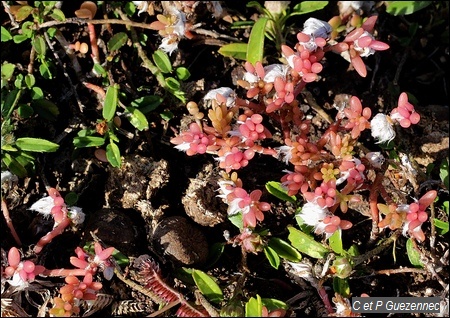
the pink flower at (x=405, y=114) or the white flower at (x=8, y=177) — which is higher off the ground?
the pink flower at (x=405, y=114)

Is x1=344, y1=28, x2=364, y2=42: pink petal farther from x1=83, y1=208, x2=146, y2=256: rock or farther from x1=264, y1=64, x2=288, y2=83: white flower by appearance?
x1=83, y1=208, x2=146, y2=256: rock

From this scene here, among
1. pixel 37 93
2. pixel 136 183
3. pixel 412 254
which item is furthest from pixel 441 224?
pixel 37 93

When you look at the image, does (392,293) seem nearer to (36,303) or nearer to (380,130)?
(380,130)

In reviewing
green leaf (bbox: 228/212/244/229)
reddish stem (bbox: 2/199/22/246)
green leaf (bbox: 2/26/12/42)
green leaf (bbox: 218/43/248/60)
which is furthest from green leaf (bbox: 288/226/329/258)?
green leaf (bbox: 2/26/12/42)

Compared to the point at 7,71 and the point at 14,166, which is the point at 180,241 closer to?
the point at 14,166

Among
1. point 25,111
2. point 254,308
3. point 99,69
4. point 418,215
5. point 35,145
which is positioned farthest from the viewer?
point 99,69

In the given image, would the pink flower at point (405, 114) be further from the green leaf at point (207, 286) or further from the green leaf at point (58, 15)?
the green leaf at point (58, 15)

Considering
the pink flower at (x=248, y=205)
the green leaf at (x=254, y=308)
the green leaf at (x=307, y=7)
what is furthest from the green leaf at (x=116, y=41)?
the green leaf at (x=254, y=308)
